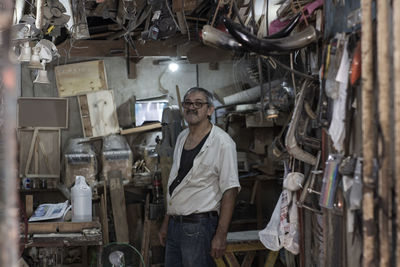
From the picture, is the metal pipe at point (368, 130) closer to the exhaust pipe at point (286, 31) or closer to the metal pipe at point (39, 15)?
the exhaust pipe at point (286, 31)

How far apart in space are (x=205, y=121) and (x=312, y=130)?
1.36 meters

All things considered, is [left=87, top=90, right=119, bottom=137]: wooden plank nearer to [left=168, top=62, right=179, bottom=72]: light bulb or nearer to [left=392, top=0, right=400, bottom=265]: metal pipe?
[left=168, top=62, right=179, bottom=72]: light bulb

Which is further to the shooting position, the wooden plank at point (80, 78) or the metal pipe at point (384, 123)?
the wooden plank at point (80, 78)

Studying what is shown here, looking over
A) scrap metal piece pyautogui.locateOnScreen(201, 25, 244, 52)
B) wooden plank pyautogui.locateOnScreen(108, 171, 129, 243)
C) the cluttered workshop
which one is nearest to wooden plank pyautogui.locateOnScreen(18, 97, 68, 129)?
the cluttered workshop

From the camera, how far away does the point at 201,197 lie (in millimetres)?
4398

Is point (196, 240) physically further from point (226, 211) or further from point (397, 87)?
point (397, 87)

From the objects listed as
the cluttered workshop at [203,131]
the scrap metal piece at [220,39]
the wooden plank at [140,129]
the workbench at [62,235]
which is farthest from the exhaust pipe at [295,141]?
the wooden plank at [140,129]

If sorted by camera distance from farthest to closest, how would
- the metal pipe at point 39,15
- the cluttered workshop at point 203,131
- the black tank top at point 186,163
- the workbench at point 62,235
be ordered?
1. the black tank top at point 186,163
2. the workbench at point 62,235
3. the metal pipe at point 39,15
4. the cluttered workshop at point 203,131

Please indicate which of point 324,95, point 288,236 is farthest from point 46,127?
point 324,95

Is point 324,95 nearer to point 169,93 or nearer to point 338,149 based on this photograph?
point 338,149

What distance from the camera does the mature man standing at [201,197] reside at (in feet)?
14.3

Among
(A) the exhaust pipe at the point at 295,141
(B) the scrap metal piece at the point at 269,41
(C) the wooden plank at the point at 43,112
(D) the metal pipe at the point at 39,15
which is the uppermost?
(D) the metal pipe at the point at 39,15

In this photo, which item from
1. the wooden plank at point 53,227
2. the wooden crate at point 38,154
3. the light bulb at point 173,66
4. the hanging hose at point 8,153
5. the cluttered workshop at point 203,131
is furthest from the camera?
the light bulb at point 173,66

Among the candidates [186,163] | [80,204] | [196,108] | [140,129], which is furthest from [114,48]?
[80,204]
